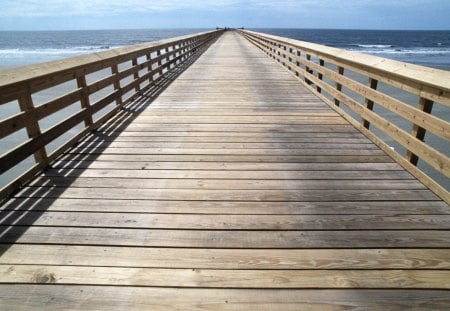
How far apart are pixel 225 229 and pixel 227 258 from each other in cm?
39

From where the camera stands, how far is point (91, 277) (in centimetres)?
243

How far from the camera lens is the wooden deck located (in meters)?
2.29

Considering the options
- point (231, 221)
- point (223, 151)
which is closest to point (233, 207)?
point (231, 221)

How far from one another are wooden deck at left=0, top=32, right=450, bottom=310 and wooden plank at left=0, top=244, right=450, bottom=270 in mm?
11

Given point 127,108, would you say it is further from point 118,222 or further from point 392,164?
point 392,164

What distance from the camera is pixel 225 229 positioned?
296cm

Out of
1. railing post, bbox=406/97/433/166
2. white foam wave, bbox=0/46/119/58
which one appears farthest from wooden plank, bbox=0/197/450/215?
white foam wave, bbox=0/46/119/58

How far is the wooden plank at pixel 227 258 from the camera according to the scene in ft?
8.29

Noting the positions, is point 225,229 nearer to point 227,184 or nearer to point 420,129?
point 227,184

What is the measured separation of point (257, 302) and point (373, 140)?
3588 mm

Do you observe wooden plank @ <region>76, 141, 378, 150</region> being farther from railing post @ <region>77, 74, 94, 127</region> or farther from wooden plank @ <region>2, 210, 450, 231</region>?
wooden plank @ <region>2, 210, 450, 231</region>

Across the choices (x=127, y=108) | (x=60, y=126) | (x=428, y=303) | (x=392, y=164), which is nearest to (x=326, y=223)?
(x=428, y=303)

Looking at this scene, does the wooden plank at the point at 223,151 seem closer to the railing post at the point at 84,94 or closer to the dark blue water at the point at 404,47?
the railing post at the point at 84,94

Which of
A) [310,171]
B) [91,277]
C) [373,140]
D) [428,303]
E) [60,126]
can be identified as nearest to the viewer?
[428,303]
